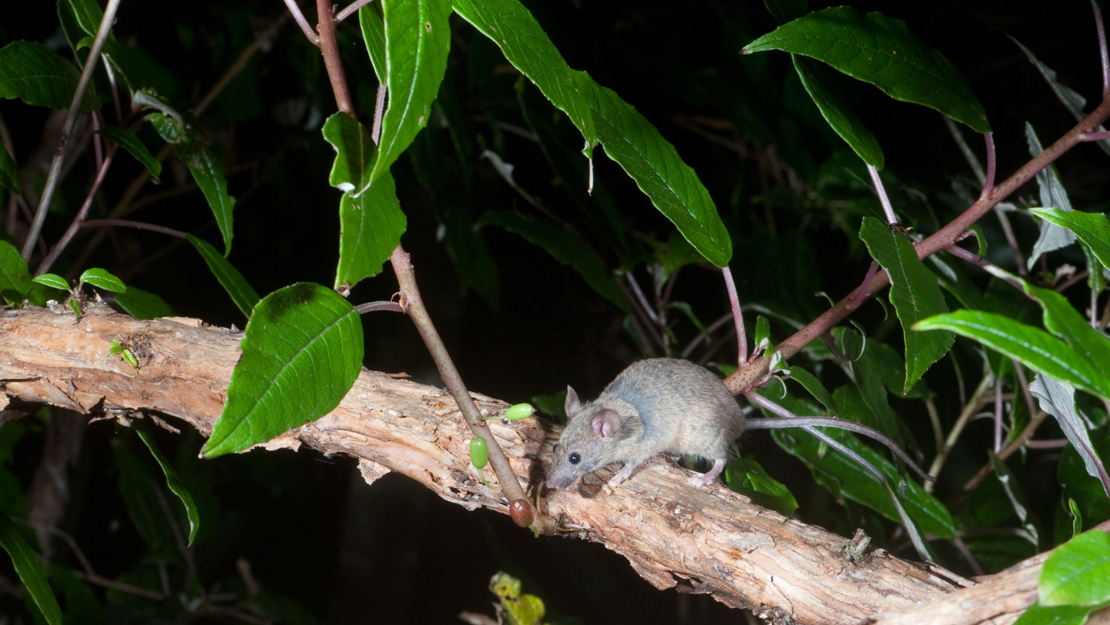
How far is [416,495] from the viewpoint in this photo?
3.53m

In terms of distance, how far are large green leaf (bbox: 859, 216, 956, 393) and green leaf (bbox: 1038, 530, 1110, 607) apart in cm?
47

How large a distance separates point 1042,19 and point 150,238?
5.39 m

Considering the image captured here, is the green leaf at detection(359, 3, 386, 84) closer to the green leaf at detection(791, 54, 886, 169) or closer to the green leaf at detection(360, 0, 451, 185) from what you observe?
the green leaf at detection(360, 0, 451, 185)

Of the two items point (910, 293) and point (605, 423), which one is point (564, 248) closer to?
point (605, 423)

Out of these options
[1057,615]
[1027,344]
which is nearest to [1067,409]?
[1057,615]

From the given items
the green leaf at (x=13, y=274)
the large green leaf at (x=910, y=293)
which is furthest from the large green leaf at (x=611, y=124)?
the green leaf at (x=13, y=274)

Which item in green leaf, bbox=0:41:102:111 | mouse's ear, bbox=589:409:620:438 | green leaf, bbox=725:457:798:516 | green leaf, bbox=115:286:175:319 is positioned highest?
green leaf, bbox=0:41:102:111

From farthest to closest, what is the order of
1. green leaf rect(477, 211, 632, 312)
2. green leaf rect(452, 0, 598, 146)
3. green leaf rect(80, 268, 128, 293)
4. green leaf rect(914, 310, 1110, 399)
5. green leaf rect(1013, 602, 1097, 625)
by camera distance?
green leaf rect(477, 211, 632, 312) < green leaf rect(80, 268, 128, 293) < green leaf rect(452, 0, 598, 146) < green leaf rect(1013, 602, 1097, 625) < green leaf rect(914, 310, 1110, 399)

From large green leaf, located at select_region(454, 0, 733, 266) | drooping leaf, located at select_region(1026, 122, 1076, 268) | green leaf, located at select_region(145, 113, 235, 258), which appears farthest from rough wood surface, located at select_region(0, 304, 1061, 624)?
drooping leaf, located at select_region(1026, 122, 1076, 268)

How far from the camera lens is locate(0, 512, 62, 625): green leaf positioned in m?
1.89

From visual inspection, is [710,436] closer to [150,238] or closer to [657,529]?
[657,529]

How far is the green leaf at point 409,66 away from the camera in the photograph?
0.92 meters

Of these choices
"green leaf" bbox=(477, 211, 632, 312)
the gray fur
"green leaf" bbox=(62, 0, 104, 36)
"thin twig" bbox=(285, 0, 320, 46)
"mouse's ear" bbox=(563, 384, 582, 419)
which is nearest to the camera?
"thin twig" bbox=(285, 0, 320, 46)

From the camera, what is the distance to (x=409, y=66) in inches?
37.7
